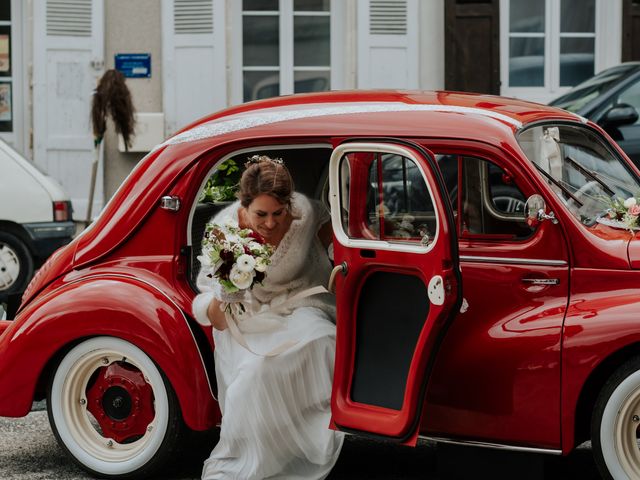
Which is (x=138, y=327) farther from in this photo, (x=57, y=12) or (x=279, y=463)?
(x=57, y=12)

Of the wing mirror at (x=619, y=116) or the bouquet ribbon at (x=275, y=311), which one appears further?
the wing mirror at (x=619, y=116)

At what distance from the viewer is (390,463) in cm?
585

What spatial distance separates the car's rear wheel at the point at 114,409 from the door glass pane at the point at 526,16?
38.3ft

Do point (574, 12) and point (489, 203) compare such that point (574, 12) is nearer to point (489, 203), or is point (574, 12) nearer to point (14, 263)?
point (14, 263)

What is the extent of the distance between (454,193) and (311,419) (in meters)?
1.10

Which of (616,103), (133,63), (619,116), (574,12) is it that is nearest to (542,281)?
(619,116)

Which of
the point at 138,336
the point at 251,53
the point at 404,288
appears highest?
the point at 251,53

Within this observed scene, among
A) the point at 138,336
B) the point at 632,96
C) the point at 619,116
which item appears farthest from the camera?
the point at 632,96

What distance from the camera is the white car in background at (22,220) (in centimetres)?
1112

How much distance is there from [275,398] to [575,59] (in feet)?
39.5

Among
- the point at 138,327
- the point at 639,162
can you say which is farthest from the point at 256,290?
the point at 639,162

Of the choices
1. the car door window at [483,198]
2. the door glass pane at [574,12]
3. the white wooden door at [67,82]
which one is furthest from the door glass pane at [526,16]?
the car door window at [483,198]

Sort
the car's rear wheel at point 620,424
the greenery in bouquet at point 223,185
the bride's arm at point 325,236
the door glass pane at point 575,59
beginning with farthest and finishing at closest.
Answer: the door glass pane at point 575,59 < the greenery in bouquet at point 223,185 < the bride's arm at point 325,236 < the car's rear wheel at point 620,424

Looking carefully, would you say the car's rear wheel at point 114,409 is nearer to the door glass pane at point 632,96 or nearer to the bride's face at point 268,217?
the bride's face at point 268,217
